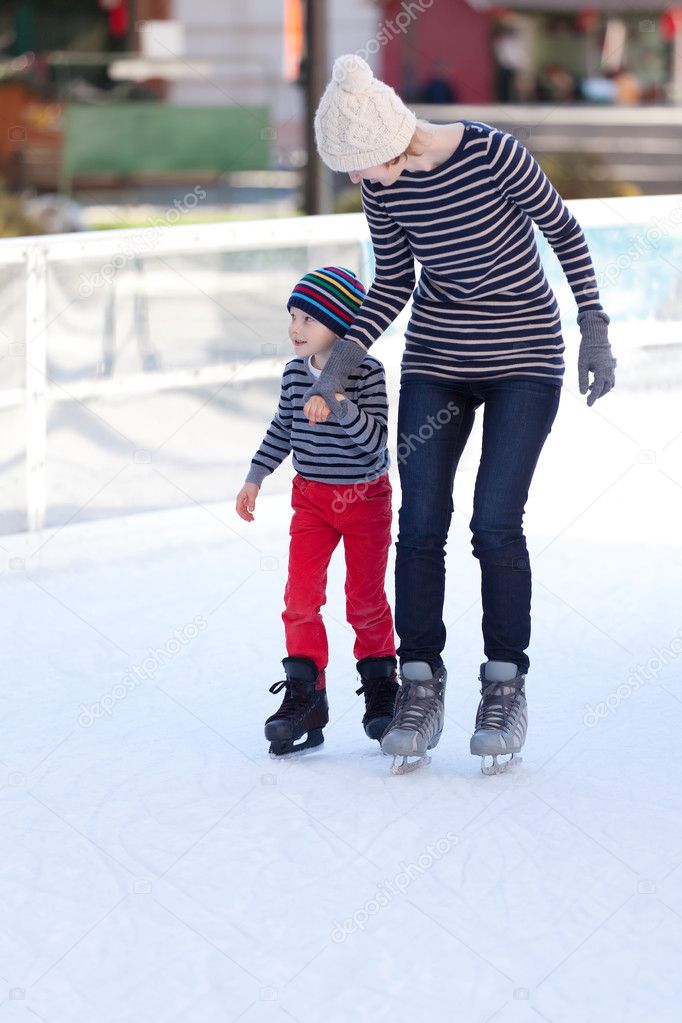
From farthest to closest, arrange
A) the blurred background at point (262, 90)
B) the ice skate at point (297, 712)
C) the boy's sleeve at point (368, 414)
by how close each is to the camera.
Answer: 1. the blurred background at point (262, 90)
2. the ice skate at point (297, 712)
3. the boy's sleeve at point (368, 414)

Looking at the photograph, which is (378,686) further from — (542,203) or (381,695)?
(542,203)

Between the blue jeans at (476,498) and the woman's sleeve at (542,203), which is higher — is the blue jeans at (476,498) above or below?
below

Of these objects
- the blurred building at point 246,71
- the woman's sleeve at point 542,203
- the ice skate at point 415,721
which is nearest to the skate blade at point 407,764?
the ice skate at point 415,721

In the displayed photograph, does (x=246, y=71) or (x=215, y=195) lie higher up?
(x=246, y=71)

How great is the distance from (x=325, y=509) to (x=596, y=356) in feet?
2.02

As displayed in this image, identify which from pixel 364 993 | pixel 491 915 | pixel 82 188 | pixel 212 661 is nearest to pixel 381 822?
pixel 491 915

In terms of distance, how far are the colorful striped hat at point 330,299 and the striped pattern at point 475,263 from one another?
0.24 feet

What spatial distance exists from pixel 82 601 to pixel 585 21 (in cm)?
1504

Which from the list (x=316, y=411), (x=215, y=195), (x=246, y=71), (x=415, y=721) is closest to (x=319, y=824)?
(x=415, y=721)

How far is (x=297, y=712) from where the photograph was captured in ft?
10.5

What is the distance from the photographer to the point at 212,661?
13.0ft

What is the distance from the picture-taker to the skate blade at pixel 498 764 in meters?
3.08

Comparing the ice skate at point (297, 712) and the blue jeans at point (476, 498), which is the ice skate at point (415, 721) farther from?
the ice skate at point (297, 712)

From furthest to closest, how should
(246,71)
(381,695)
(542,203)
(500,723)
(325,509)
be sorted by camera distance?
(246,71), (381,695), (325,509), (500,723), (542,203)
